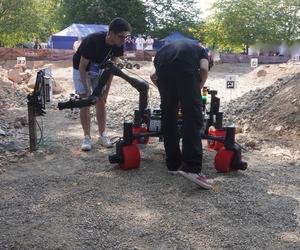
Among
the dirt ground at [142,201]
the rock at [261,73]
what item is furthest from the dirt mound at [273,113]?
the rock at [261,73]

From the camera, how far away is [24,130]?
7500mm

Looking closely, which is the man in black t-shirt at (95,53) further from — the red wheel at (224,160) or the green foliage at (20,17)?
the green foliage at (20,17)

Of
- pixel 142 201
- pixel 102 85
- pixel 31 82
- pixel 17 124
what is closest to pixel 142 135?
pixel 102 85

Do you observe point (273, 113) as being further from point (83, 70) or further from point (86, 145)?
point (83, 70)

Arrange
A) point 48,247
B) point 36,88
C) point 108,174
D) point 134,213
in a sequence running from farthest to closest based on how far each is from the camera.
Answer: point 36,88
point 108,174
point 134,213
point 48,247

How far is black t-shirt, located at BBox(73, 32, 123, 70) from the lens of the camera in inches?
213

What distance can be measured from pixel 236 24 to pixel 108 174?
35109 mm

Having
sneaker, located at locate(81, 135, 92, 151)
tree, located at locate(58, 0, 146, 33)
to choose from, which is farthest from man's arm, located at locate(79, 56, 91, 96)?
tree, located at locate(58, 0, 146, 33)

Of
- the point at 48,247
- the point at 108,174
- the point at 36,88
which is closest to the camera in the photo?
the point at 48,247

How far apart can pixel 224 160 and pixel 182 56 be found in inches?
49.6

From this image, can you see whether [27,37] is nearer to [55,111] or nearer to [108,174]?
[55,111]

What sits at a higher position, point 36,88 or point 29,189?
point 36,88

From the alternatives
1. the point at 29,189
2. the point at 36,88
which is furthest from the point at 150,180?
the point at 36,88

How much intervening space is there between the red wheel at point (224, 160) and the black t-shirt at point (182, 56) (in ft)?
3.39
